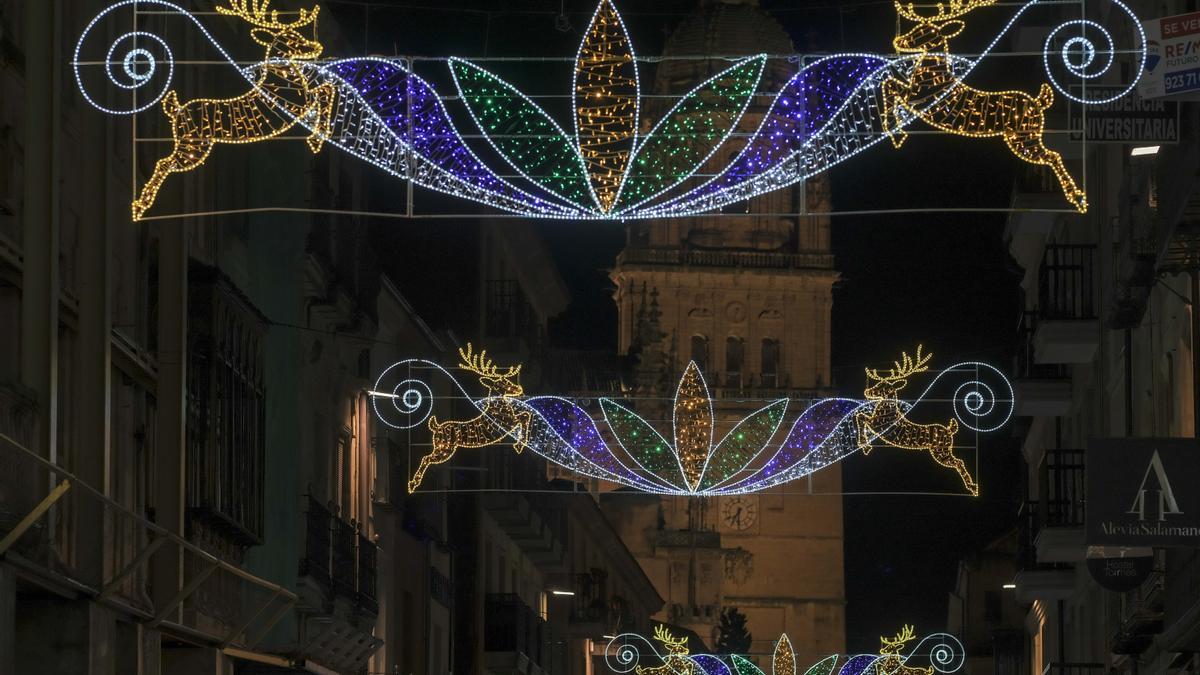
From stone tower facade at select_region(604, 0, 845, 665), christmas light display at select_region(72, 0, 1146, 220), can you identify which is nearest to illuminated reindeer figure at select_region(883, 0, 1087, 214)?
christmas light display at select_region(72, 0, 1146, 220)

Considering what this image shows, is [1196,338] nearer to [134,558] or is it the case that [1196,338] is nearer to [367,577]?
[134,558]

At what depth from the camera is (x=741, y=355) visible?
384 feet

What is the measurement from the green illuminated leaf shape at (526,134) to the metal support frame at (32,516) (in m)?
4.36

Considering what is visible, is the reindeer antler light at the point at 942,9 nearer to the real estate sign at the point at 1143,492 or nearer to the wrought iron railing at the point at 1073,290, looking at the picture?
the real estate sign at the point at 1143,492

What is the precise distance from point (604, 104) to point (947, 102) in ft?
7.27

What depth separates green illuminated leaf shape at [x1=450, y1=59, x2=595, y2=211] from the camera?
1930 centimetres

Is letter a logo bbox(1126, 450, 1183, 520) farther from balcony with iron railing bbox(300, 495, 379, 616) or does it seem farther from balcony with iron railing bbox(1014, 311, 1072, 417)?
balcony with iron railing bbox(1014, 311, 1072, 417)

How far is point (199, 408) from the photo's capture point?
2412 centimetres

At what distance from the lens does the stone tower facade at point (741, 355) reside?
113 metres

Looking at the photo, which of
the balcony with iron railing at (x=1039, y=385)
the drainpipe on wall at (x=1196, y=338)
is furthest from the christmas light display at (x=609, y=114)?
the balcony with iron railing at (x=1039, y=385)

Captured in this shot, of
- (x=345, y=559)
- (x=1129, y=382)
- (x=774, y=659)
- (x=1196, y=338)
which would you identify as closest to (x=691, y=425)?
(x=345, y=559)

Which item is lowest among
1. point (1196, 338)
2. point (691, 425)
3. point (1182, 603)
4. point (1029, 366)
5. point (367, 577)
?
point (367, 577)

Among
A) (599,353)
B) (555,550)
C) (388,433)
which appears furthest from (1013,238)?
(599,353)

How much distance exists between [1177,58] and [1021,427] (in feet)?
91.1
